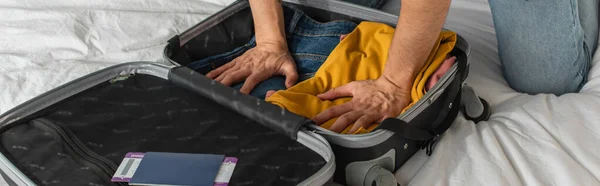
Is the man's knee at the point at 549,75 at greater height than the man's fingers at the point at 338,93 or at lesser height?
lesser

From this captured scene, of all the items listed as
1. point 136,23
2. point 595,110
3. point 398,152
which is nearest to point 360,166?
point 398,152

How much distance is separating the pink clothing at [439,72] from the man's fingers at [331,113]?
0.14 m

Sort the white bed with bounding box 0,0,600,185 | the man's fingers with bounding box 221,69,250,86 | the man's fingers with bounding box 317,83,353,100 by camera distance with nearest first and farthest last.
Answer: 1. the white bed with bounding box 0,0,600,185
2. the man's fingers with bounding box 317,83,353,100
3. the man's fingers with bounding box 221,69,250,86

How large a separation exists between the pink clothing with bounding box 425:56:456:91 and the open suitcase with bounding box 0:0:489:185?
2 cm

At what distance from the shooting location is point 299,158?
0.82 m

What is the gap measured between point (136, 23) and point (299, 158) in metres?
0.67

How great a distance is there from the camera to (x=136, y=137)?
877mm

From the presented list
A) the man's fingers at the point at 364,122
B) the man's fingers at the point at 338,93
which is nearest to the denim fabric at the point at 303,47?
the man's fingers at the point at 338,93

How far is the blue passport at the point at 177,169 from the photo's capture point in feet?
2.50

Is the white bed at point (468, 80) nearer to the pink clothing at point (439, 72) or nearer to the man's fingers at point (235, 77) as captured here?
the pink clothing at point (439, 72)

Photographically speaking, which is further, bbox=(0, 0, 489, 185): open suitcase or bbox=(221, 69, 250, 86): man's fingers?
bbox=(221, 69, 250, 86): man's fingers

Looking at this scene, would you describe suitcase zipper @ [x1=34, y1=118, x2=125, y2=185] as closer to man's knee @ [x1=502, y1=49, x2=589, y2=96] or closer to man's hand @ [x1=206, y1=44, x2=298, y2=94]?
man's hand @ [x1=206, y1=44, x2=298, y2=94]

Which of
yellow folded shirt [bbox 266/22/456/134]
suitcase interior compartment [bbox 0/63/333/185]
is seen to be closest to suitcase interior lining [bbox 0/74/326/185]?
suitcase interior compartment [bbox 0/63/333/185]

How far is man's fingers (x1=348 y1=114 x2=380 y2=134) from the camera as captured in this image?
898 mm
